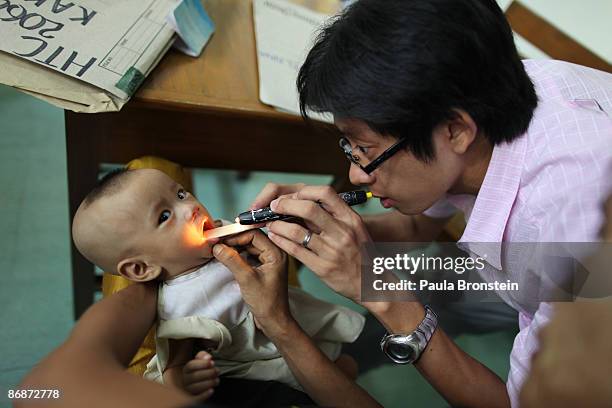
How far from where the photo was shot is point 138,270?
119 cm

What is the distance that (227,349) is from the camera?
1240 mm

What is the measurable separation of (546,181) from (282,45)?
2.68 feet

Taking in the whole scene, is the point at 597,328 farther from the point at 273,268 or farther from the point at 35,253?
the point at 35,253

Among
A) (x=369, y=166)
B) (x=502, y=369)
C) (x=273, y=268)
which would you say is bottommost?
(x=502, y=369)

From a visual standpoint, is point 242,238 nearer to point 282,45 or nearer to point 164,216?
point 164,216

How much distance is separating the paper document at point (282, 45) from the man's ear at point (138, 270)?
49 cm

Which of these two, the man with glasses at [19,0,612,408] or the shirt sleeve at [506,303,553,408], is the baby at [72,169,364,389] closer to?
the man with glasses at [19,0,612,408]

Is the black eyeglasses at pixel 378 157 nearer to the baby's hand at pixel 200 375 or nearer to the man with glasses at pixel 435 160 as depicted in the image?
the man with glasses at pixel 435 160

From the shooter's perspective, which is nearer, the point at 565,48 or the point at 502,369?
the point at 502,369

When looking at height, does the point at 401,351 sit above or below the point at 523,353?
below

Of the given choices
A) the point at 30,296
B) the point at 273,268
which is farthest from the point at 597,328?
the point at 30,296

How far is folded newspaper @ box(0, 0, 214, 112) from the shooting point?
1.20 metres

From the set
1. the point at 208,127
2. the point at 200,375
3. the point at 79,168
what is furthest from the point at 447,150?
the point at 79,168

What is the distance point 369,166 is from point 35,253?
5.02 feet
